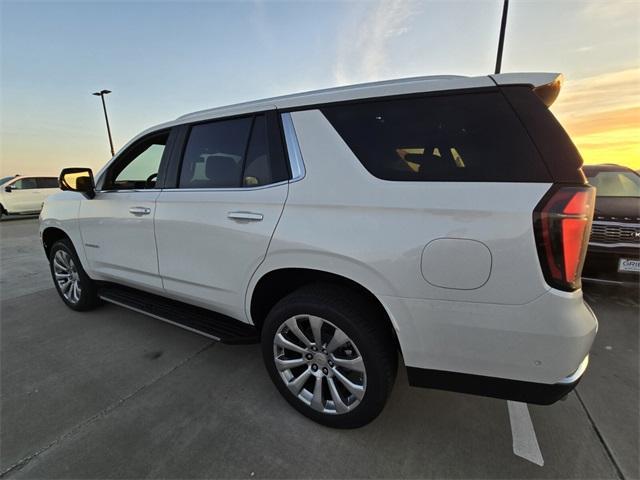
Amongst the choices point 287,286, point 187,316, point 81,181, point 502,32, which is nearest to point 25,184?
point 81,181

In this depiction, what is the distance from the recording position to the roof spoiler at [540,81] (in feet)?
4.84

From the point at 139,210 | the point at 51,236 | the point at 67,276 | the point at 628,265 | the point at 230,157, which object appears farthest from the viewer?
the point at 51,236

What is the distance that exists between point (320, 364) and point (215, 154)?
1.66 m

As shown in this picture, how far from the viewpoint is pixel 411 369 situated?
174 centimetres

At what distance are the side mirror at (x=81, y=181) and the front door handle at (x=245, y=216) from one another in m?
1.89

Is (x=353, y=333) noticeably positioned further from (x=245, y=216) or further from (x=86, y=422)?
(x=86, y=422)

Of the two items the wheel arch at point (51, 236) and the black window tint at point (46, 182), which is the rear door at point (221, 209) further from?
the black window tint at point (46, 182)

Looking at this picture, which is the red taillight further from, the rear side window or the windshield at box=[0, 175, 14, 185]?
the windshield at box=[0, 175, 14, 185]

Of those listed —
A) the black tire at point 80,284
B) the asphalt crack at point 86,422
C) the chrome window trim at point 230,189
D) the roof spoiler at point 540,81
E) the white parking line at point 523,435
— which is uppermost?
the roof spoiler at point 540,81

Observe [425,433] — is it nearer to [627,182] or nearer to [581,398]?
[581,398]

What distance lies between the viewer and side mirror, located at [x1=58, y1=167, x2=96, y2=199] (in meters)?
3.15

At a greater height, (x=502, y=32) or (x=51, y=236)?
(x=502, y=32)

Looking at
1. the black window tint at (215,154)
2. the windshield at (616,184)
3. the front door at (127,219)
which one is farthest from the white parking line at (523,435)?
the windshield at (616,184)

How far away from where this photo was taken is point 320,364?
200cm
